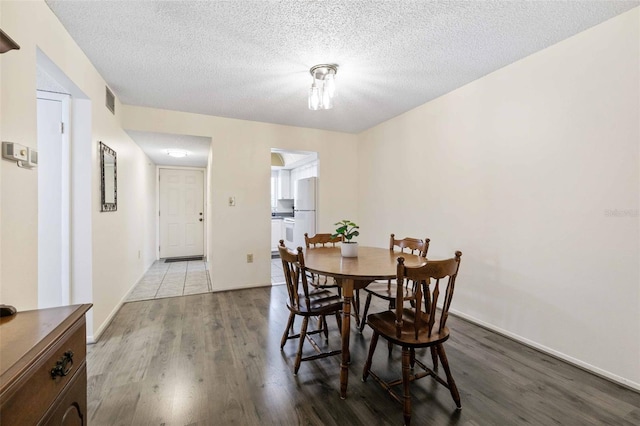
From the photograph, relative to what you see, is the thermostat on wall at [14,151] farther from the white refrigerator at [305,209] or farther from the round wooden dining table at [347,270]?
the white refrigerator at [305,209]

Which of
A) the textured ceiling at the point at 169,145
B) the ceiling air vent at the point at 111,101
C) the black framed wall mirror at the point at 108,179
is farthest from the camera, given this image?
the textured ceiling at the point at 169,145

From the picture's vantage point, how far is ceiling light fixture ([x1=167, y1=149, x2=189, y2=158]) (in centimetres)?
453

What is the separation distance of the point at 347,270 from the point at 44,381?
139 cm

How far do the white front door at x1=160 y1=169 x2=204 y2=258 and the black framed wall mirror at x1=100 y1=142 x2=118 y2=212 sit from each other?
3253mm

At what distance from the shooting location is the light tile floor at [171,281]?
365 cm

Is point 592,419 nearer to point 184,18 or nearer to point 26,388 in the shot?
point 26,388

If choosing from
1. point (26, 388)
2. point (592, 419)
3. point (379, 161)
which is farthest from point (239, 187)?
point (592, 419)

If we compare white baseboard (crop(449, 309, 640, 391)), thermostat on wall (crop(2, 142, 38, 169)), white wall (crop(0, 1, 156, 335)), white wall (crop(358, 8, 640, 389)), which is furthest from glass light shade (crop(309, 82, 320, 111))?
white baseboard (crop(449, 309, 640, 391))

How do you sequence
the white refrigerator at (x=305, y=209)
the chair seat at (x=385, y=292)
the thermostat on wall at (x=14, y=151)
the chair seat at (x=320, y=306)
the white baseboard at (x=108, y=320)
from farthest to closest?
1. the white refrigerator at (x=305, y=209)
2. the white baseboard at (x=108, y=320)
3. the chair seat at (x=385, y=292)
4. the chair seat at (x=320, y=306)
5. the thermostat on wall at (x=14, y=151)

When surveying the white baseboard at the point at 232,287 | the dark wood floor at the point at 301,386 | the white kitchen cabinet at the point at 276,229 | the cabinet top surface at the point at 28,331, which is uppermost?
the cabinet top surface at the point at 28,331

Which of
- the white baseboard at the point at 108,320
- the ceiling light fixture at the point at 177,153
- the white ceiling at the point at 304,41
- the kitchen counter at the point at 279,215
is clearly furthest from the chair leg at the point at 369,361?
the kitchen counter at the point at 279,215

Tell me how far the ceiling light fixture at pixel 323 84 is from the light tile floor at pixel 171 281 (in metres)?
2.82

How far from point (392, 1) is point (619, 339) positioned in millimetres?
2563

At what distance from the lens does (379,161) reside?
4117mm
